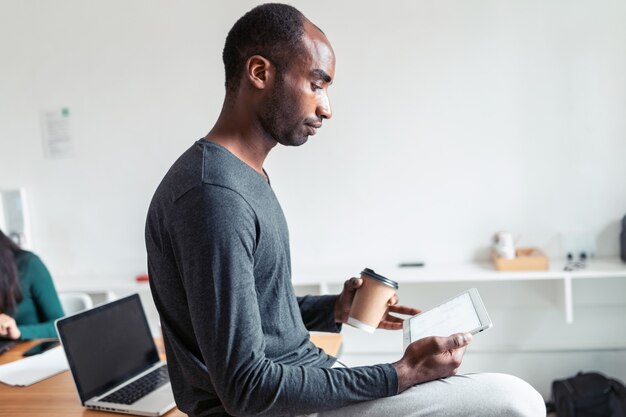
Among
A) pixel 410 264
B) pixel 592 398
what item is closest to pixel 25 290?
pixel 410 264

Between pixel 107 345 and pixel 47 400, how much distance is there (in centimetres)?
19

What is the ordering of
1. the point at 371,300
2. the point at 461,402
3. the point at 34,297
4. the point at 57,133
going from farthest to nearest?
1. the point at 57,133
2. the point at 34,297
3. the point at 371,300
4. the point at 461,402

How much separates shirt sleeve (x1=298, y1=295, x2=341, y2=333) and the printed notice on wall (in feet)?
6.27

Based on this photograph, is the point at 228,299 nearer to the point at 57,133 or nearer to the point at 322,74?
the point at 322,74

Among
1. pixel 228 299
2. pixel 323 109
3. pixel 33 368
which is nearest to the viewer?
pixel 228 299

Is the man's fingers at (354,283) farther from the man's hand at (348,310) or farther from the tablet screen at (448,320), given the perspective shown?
the tablet screen at (448,320)

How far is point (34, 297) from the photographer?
2299 mm

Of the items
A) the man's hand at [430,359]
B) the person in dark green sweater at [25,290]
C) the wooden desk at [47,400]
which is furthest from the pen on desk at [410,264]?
the man's hand at [430,359]

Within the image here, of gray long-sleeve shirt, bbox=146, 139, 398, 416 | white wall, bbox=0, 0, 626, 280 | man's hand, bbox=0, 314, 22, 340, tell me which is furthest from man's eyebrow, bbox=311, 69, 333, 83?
white wall, bbox=0, 0, 626, 280

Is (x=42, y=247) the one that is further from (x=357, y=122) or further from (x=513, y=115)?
(x=513, y=115)

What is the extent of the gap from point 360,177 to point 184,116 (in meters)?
0.90

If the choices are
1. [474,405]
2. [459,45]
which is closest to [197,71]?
[459,45]

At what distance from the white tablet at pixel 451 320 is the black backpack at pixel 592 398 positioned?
1.49m

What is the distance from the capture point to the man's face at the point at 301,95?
1119 mm
